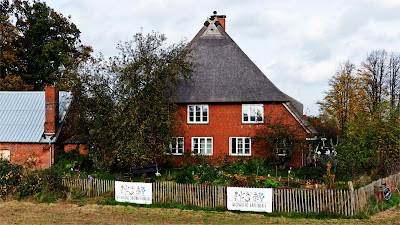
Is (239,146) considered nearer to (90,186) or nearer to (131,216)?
(90,186)

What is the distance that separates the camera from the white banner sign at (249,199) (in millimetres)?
15414

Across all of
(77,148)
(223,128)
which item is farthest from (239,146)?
(77,148)

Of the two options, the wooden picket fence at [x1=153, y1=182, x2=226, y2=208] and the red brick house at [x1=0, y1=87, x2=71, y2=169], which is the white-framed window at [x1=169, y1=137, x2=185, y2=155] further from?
the wooden picket fence at [x1=153, y1=182, x2=226, y2=208]

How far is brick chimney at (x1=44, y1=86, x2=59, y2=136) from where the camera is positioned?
24.4 meters

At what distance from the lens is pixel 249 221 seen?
14.4m

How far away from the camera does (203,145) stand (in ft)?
88.0

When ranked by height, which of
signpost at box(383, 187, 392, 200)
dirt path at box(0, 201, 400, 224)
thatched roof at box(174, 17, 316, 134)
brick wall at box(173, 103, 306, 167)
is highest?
thatched roof at box(174, 17, 316, 134)

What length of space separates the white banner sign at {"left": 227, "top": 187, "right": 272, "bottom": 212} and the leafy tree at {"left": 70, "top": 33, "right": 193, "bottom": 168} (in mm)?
6610

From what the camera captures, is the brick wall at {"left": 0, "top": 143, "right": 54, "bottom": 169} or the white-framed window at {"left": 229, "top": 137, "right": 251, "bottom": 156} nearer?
the brick wall at {"left": 0, "top": 143, "right": 54, "bottom": 169}

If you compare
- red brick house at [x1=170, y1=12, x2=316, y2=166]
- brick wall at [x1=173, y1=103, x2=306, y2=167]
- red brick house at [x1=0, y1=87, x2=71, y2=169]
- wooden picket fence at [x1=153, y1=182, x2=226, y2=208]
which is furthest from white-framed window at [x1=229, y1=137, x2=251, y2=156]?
red brick house at [x1=0, y1=87, x2=71, y2=169]

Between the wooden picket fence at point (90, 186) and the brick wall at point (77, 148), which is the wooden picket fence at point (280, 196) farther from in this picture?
the brick wall at point (77, 148)

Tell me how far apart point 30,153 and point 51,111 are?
2.93 meters

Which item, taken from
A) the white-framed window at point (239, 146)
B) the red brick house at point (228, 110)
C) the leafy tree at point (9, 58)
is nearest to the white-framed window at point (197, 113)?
the red brick house at point (228, 110)

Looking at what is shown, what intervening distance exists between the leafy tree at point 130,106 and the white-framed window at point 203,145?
15.5 feet
